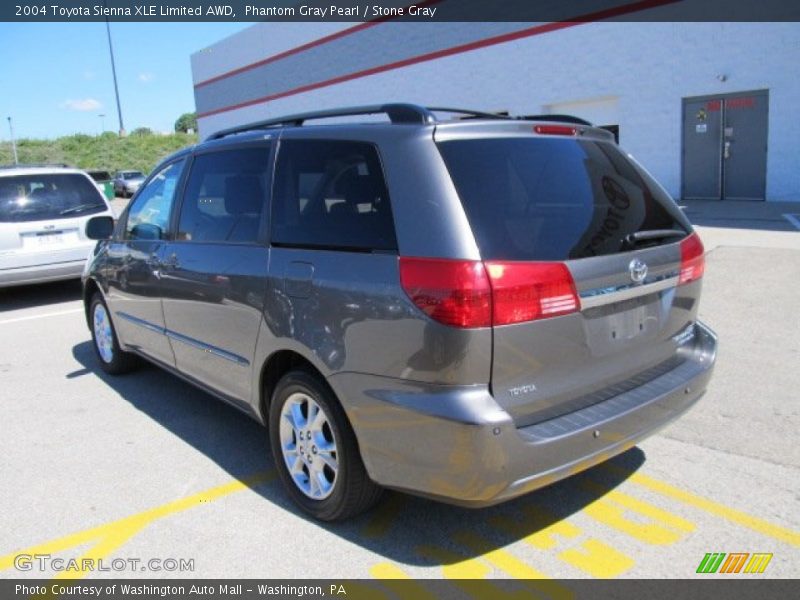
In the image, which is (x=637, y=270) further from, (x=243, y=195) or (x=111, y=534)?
(x=111, y=534)

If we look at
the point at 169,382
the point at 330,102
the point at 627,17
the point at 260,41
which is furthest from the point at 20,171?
the point at 260,41

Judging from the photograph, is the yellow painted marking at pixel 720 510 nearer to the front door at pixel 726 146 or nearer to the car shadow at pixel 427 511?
the car shadow at pixel 427 511

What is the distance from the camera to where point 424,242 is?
8.61 feet

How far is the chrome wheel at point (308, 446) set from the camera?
3.13 meters

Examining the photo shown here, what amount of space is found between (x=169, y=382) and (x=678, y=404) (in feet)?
12.7

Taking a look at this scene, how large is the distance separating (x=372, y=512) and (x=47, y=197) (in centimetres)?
743

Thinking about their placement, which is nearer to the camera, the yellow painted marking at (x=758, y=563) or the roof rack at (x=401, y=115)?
the yellow painted marking at (x=758, y=563)

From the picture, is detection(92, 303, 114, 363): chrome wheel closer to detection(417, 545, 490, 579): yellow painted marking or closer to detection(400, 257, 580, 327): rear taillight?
detection(417, 545, 490, 579): yellow painted marking

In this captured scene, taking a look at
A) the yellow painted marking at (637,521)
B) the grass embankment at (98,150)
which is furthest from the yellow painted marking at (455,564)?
the grass embankment at (98,150)

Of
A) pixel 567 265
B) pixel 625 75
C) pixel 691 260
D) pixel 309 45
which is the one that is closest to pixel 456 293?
pixel 567 265

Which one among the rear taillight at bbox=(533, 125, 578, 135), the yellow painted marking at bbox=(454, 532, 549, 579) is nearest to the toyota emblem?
the rear taillight at bbox=(533, 125, 578, 135)

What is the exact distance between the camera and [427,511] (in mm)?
3326

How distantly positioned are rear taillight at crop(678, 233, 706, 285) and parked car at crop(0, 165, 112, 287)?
7.32m

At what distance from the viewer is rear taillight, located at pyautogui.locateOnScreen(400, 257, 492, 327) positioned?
97.9 inches
